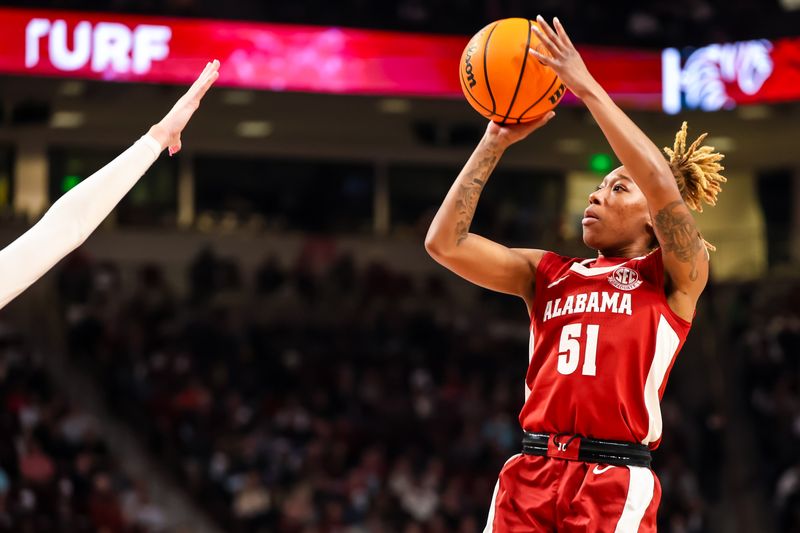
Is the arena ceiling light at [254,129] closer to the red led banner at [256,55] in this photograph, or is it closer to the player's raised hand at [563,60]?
the red led banner at [256,55]

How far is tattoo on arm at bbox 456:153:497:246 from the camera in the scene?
4402 millimetres

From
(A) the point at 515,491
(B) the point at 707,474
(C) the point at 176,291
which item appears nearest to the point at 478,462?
(B) the point at 707,474

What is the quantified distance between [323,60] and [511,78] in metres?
9.53

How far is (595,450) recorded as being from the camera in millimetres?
4090

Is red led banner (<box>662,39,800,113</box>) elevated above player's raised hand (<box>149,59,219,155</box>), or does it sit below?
above

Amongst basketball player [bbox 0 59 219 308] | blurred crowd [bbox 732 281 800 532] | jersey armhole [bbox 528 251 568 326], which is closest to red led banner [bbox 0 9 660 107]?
blurred crowd [bbox 732 281 800 532]

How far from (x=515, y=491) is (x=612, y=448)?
36 cm

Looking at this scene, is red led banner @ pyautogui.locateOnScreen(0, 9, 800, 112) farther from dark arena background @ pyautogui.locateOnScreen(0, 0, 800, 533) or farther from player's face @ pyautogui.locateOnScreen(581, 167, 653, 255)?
player's face @ pyautogui.locateOnScreen(581, 167, 653, 255)

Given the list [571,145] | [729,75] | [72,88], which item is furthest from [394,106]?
[729,75]

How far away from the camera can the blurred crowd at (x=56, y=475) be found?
1127 centimetres

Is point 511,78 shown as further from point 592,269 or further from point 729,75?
point 729,75

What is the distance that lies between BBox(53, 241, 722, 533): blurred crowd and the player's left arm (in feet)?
27.8

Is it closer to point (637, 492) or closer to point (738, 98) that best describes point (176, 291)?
point (738, 98)

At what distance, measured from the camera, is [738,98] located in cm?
1433
